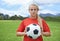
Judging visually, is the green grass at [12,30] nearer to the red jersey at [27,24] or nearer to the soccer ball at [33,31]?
the red jersey at [27,24]

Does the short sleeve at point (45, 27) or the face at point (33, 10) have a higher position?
the face at point (33, 10)

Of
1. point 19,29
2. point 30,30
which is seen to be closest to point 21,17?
point 19,29

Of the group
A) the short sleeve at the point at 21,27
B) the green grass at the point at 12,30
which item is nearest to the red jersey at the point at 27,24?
the short sleeve at the point at 21,27

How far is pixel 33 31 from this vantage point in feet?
4.93

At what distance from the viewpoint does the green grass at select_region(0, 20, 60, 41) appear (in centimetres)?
176

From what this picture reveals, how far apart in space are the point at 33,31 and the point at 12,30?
0.34m

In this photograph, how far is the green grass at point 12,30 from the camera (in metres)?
1.76

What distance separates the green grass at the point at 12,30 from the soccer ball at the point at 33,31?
0.75 ft

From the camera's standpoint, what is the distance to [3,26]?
1.82m

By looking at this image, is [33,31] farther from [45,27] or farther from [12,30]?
[12,30]

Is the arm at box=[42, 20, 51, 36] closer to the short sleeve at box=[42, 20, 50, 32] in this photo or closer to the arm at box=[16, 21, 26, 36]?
the short sleeve at box=[42, 20, 50, 32]

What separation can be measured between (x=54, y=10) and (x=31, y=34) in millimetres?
404

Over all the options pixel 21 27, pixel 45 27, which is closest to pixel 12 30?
pixel 21 27

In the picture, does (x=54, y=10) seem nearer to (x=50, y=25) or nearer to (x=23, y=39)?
(x=50, y=25)
